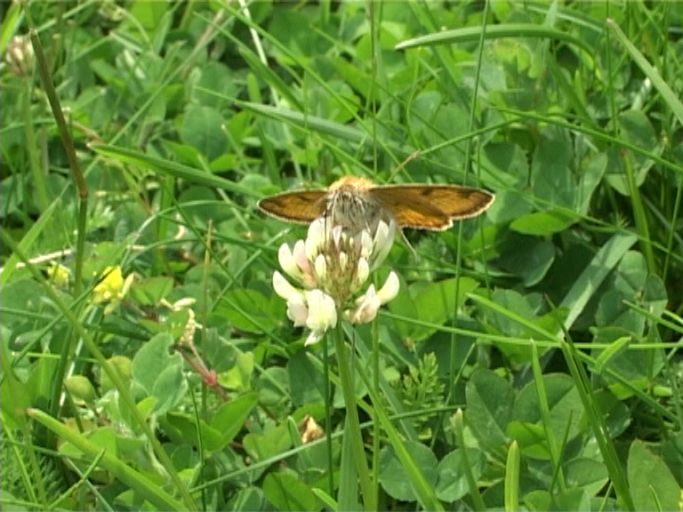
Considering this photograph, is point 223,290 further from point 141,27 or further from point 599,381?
point 141,27

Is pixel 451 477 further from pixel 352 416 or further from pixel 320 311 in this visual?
pixel 320 311

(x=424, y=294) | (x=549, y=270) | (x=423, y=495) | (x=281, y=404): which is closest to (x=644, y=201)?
(x=549, y=270)

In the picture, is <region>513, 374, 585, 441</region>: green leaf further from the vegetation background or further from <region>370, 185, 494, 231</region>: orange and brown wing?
<region>370, 185, 494, 231</region>: orange and brown wing

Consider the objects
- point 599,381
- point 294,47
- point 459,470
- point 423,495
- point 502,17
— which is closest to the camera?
point 423,495

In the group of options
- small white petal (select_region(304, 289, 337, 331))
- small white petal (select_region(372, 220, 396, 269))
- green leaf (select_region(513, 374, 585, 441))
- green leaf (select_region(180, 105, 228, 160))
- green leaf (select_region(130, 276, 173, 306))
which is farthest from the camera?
green leaf (select_region(180, 105, 228, 160))

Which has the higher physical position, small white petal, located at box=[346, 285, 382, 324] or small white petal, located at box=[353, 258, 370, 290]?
small white petal, located at box=[353, 258, 370, 290]

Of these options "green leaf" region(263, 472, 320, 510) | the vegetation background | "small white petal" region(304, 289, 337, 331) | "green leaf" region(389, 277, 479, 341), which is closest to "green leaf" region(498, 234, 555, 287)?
the vegetation background
